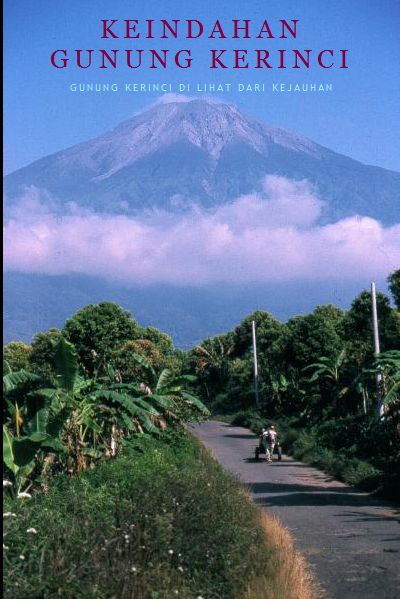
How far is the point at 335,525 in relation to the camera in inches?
640

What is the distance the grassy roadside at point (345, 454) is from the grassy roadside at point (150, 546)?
9.87m

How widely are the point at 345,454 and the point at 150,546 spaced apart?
2019 centimetres

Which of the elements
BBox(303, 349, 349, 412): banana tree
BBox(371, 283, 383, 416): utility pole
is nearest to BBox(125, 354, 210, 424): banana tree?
BBox(371, 283, 383, 416): utility pole

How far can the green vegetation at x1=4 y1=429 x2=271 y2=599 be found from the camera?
274 inches

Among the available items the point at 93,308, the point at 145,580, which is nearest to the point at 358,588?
the point at 145,580

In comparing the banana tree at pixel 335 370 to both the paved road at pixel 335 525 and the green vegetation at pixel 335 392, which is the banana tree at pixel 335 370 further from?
the paved road at pixel 335 525

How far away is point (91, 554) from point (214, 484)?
3584 millimetres

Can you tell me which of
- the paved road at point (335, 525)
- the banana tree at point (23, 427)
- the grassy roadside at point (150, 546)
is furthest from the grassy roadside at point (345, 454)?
the grassy roadside at point (150, 546)

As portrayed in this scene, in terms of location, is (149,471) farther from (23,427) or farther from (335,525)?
(23,427)

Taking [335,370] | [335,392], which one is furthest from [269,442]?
[335,392]

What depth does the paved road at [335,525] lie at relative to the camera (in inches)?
439

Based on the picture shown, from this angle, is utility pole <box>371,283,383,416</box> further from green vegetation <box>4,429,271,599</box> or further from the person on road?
green vegetation <box>4,429,271,599</box>

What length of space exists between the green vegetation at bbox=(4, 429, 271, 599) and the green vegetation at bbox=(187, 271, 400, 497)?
9.17 metres

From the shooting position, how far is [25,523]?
25.6 ft
